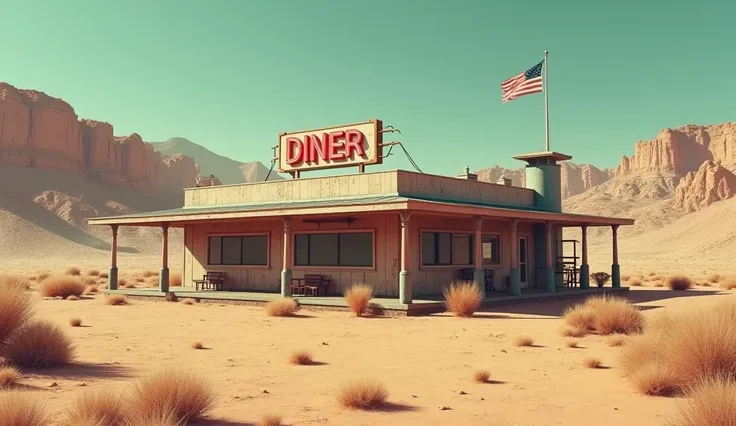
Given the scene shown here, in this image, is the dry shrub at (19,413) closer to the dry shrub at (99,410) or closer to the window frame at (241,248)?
the dry shrub at (99,410)

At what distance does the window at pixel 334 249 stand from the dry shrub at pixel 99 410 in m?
14.7

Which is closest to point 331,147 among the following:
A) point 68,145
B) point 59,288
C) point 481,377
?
point 59,288

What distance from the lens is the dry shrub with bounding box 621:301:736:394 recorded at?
25.9ft

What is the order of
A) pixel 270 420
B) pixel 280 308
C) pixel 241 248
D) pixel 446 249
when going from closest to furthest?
pixel 270 420 → pixel 280 308 → pixel 446 249 → pixel 241 248

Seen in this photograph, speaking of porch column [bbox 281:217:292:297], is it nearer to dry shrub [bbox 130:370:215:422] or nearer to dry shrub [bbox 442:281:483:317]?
dry shrub [bbox 442:281:483:317]

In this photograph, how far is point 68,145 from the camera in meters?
120

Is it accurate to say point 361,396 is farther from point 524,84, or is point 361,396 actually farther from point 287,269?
point 524,84

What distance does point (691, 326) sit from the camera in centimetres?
846

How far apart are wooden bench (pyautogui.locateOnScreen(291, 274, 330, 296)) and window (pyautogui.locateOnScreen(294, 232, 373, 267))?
500 millimetres

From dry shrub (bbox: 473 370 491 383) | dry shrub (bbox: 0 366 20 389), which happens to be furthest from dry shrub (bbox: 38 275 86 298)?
dry shrub (bbox: 473 370 491 383)

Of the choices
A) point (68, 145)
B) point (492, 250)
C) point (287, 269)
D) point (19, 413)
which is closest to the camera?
point (19, 413)

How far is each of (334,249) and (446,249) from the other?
368 centimetres

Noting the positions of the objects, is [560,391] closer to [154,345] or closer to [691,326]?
[691,326]

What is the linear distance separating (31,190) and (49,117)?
62.5 feet
